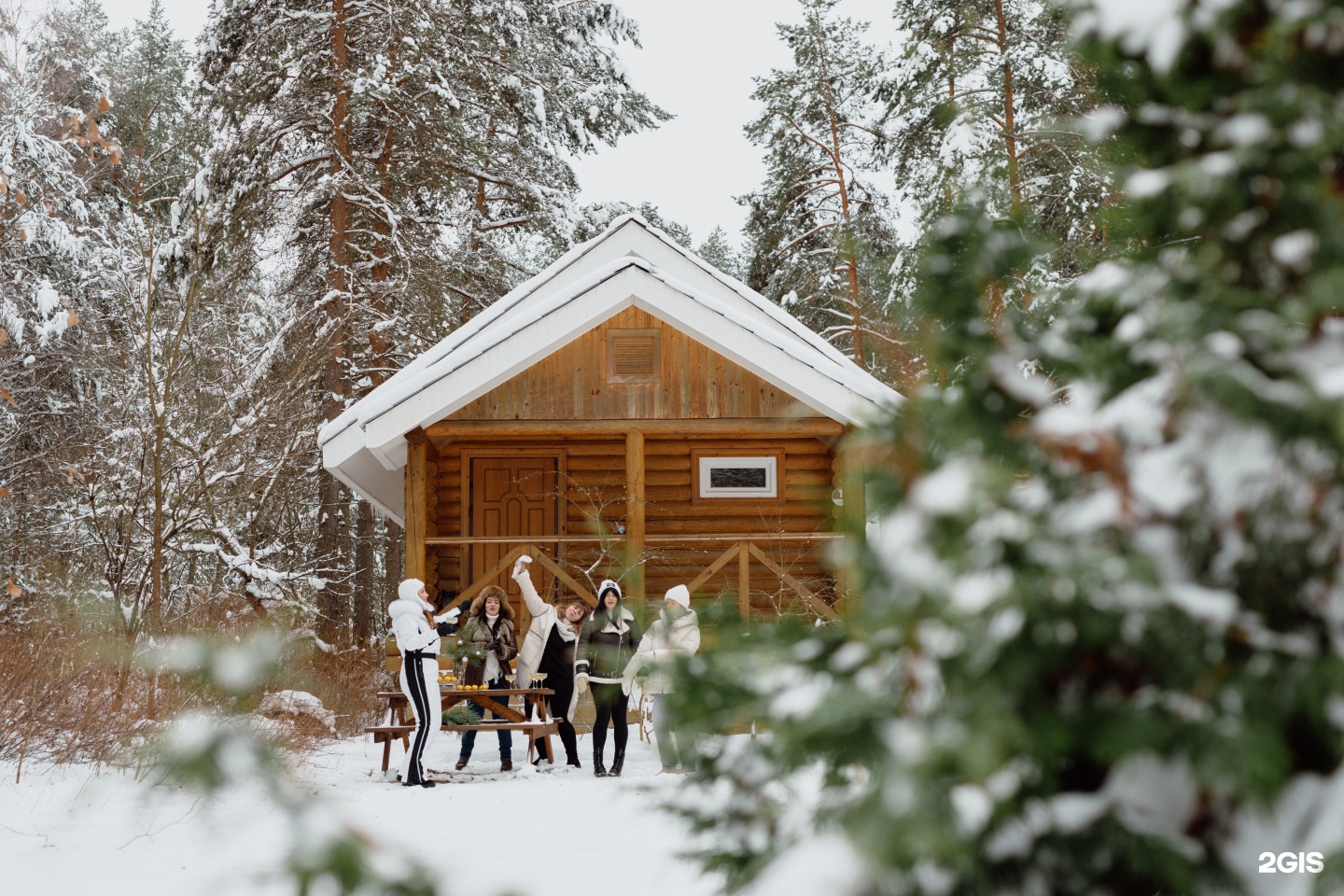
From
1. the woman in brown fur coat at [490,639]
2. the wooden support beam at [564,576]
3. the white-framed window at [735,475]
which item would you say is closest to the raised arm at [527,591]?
the woman in brown fur coat at [490,639]

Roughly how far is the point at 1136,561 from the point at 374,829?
14.0 ft

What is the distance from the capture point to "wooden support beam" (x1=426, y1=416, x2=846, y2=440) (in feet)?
40.1

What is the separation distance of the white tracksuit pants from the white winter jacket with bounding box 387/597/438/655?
12 cm

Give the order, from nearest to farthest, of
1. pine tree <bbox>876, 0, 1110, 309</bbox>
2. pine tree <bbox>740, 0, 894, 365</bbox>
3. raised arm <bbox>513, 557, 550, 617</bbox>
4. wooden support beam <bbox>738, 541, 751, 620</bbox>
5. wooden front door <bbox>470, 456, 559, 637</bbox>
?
raised arm <bbox>513, 557, 550, 617</bbox> → wooden support beam <bbox>738, 541, 751, 620</bbox> → wooden front door <bbox>470, 456, 559, 637</bbox> → pine tree <bbox>876, 0, 1110, 309</bbox> → pine tree <bbox>740, 0, 894, 365</bbox>

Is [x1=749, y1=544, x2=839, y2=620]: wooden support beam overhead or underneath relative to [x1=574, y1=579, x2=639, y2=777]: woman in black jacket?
overhead

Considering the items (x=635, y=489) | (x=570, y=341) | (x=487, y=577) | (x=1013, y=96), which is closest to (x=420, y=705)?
(x=487, y=577)

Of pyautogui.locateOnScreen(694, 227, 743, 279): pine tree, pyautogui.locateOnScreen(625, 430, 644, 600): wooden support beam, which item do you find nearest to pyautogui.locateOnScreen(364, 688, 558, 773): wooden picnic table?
pyautogui.locateOnScreen(625, 430, 644, 600): wooden support beam

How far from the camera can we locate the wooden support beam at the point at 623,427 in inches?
481

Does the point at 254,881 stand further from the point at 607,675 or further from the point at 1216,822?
the point at 607,675

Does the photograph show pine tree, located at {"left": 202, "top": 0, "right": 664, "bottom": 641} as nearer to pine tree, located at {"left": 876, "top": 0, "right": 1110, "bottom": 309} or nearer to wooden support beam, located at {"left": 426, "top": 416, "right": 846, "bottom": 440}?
wooden support beam, located at {"left": 426, "top": 416, "right": 846, "bottom": 440}

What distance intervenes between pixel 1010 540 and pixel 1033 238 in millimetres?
611

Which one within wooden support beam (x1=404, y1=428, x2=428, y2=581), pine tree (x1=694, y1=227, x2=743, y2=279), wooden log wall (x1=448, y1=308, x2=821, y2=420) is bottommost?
wooden support beam (x1=404, y1=428, x2=428, y2=581)

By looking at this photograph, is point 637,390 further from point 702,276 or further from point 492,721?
point 492,721

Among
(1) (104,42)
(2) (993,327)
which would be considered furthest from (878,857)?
(1) (104,42)
